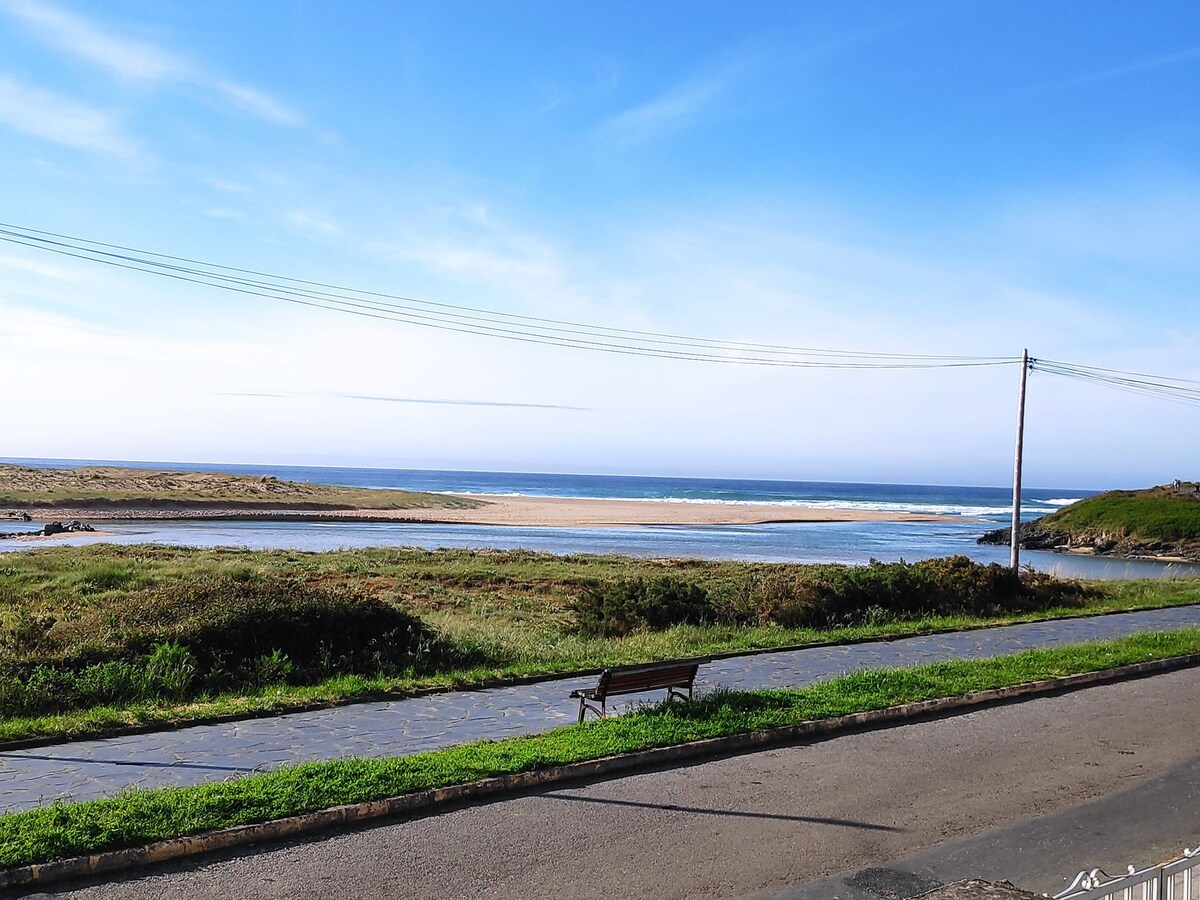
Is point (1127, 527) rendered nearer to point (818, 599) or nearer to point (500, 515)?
point (500, 515)

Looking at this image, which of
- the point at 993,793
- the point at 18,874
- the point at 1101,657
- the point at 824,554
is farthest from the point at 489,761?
the point at 824,554

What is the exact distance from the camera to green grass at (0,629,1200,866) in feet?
19.5

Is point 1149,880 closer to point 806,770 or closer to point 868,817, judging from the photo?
point 868,817

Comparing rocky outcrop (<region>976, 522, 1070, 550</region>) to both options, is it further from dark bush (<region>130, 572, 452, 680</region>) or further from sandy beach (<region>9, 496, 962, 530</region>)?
dark bush (<region>130, 572, 452, 680</region>)

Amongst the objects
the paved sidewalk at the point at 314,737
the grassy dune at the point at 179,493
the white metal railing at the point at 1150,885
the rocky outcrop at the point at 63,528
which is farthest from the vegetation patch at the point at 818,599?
the grassy dune at the point at 179,493

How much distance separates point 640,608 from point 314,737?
8.79 metres

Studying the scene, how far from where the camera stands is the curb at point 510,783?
562cm

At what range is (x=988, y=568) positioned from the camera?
21.1 metres

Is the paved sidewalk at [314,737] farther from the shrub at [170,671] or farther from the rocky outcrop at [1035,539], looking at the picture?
the rocky outcrop at [1035,539]

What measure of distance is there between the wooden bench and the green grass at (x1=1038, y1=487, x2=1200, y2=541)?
2049 inches

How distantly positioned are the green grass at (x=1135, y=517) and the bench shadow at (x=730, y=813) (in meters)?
54.1

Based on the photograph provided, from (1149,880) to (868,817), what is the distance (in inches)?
136

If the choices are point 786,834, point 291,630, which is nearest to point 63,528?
point 291,630

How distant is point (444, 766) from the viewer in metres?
7.38
